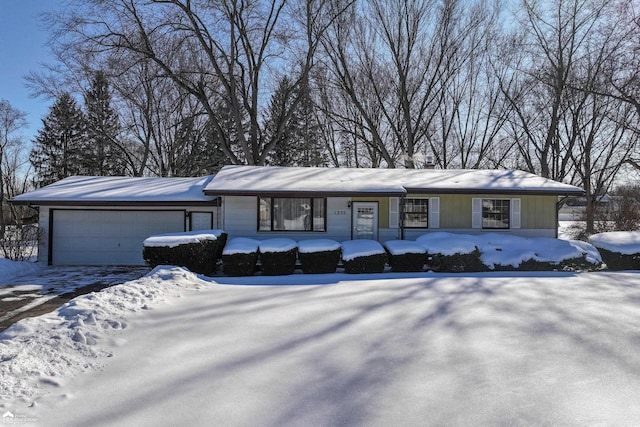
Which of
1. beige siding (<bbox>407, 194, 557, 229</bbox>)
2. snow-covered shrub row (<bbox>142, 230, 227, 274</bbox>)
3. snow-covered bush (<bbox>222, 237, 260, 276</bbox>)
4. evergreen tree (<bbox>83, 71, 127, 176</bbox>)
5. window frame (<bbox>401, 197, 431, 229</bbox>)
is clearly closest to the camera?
snow-covered shrub row (<bbox>142, 230, 227, 274</bbox>)

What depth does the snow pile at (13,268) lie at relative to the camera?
34.1 ft

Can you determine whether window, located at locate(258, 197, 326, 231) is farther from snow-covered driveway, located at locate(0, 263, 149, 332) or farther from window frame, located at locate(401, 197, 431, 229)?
snow-covered driveway, located at locate(0, 263, 149, 332)

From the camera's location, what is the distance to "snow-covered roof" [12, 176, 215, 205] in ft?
41.0

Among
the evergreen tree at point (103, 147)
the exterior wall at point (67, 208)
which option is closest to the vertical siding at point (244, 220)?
the exterior wall at point (67, 208)

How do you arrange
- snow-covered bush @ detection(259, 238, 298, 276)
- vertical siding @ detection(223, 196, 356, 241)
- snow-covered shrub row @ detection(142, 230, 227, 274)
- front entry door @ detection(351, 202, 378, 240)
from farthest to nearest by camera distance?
front entry door @ detection(351, 202, 378, 240), vertical siding @ detection(223, 196, 356, 241), snow-covered bush @ detection(259, 238, 298, 276), snow-covered shrub row @ detection(142, 230, 227, 274)

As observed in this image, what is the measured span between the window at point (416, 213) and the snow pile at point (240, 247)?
18.5 ft

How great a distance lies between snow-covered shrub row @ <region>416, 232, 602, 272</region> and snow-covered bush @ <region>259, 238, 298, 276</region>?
160 inches

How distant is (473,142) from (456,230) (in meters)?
16.1

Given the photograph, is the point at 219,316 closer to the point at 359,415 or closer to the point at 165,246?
the point at 359,415

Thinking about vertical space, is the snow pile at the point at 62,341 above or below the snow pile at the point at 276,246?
below

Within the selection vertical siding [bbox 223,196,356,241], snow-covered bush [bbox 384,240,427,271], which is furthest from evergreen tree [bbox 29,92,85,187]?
snow-covered bush [bbox 384,240,427,271]

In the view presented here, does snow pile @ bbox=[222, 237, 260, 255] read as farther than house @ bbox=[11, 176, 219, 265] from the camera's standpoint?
No

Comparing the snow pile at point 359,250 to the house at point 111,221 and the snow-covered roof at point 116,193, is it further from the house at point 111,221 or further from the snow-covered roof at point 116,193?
the snow-covered roof at point 116,193

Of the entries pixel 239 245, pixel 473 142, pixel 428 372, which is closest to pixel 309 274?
pixel 239 245
